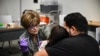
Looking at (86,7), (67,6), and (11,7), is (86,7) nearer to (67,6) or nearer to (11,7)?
(67,6)

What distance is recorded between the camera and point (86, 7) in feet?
Result: 12.7

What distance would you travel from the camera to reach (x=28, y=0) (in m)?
5.50

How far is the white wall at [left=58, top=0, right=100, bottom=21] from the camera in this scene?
3.66 m

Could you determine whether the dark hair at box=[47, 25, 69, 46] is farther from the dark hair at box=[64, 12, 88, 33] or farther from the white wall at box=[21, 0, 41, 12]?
the white wall at box=[21, 0, 41, 12]

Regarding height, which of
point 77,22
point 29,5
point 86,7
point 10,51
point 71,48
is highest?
point 29,5

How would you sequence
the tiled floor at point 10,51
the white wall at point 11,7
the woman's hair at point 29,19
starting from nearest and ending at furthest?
the woman's hair at point 29,19 < the tiled floor at point 10,51 < the white wall at point 11,7

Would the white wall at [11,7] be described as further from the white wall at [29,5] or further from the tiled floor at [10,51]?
the tiled floor at [10,51]

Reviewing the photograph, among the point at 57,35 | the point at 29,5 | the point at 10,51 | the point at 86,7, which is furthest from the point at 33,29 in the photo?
the point at 29,5

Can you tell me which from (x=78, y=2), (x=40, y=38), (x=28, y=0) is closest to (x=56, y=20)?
(x=78, y=2)

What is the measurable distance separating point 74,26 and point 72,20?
0.15ft

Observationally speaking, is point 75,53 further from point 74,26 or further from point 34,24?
point 34,24

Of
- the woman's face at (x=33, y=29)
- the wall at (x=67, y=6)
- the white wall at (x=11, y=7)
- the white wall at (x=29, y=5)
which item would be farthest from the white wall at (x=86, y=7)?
the woman's face at (x=33, y=29)

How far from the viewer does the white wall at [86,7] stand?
12.0 feet

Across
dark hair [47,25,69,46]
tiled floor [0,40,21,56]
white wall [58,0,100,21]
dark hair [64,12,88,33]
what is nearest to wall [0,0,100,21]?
white wall [58,0,100,21]
